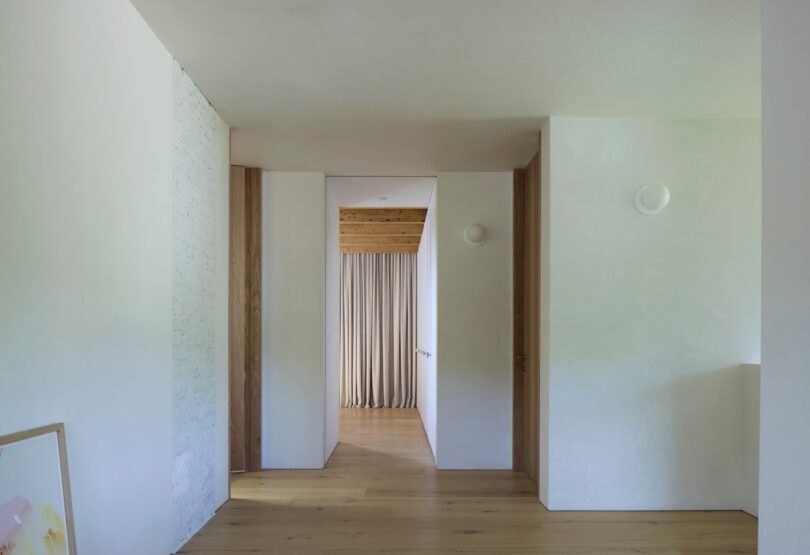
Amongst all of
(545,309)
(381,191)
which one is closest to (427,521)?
(545,309)

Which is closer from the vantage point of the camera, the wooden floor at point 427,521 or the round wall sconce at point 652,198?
the wooden floor at point 427,521

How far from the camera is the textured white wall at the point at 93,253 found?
5.50ft

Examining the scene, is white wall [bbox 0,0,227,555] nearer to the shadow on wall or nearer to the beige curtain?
the shadow on wall

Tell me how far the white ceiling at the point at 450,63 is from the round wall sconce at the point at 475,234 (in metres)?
0.90

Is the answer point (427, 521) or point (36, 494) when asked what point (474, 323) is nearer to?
point (427, 521)

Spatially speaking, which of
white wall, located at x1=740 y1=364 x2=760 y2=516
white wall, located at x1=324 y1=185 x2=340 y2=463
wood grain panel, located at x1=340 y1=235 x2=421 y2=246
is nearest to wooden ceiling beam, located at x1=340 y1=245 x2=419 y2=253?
wood grain panel, located at x1=340 y1=235 x2=421 y2=246

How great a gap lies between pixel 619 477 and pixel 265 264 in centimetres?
312

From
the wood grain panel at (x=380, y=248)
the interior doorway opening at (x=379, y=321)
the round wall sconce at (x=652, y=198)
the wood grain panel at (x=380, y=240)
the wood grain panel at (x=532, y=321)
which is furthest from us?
the wood grain panel at (x=380, y=248)

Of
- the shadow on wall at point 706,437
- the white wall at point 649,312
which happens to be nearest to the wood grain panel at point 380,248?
the white wall at point 649,312

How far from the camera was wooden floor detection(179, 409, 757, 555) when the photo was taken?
318 centimetres

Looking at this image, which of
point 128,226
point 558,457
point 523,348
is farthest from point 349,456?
point 128,226

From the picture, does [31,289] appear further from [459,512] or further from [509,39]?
[459,512]

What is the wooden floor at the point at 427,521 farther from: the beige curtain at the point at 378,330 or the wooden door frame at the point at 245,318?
the beige curtain at the point at 378,330

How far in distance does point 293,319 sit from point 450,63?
2.80 metres
